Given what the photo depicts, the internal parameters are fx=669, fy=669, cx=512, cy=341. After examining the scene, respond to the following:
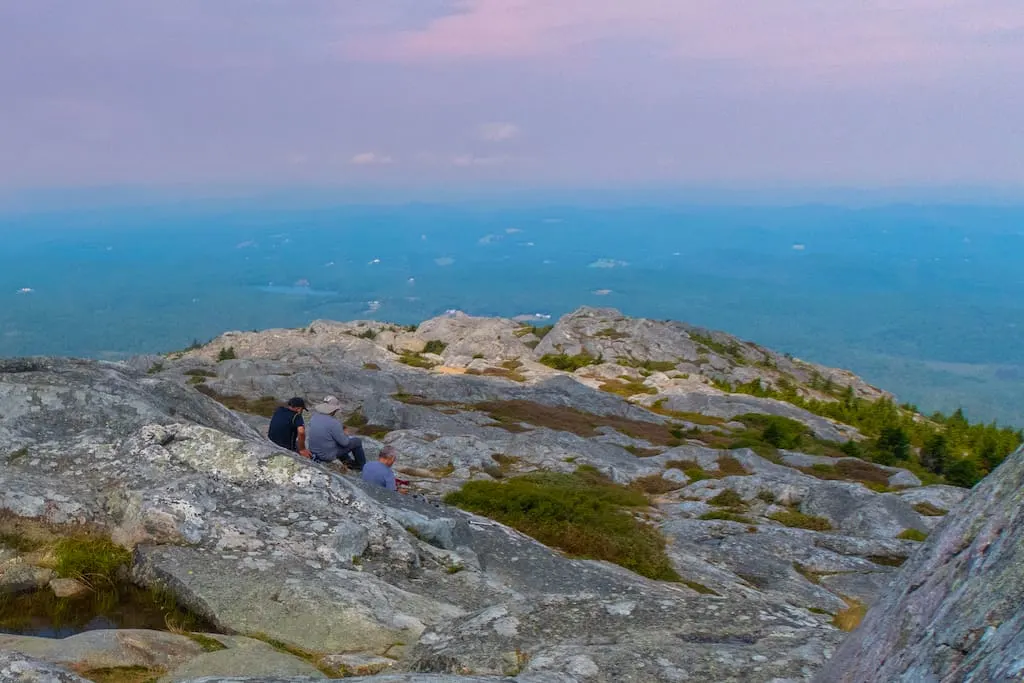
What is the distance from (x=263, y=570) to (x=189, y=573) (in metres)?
1.02

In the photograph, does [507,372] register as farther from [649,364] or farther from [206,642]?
[206,642]

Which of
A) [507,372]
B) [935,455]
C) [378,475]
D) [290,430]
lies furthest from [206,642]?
[507,372]

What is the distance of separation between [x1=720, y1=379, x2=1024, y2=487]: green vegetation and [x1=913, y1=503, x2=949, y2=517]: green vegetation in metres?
9.28

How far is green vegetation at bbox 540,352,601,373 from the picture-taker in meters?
106

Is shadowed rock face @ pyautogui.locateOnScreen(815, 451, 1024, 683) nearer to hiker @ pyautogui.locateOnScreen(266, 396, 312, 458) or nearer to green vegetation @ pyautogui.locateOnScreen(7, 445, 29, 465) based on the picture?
green vegetation @ pyautogui.locateOnScreen(7, 445, 29, 465)

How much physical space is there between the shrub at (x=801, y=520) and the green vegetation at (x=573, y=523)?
9.34 m

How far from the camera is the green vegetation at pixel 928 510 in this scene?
3004 cm

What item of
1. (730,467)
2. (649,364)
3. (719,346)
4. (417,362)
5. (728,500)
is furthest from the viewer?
(719,346)

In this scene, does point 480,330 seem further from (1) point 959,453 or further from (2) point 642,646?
(2) point 642,646

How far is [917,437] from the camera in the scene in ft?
264

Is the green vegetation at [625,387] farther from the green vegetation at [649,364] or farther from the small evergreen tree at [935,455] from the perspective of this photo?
the small evergreen tree at [935,455]

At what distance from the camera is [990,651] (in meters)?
4.36

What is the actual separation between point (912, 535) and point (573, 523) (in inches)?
600

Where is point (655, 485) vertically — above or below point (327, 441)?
below
